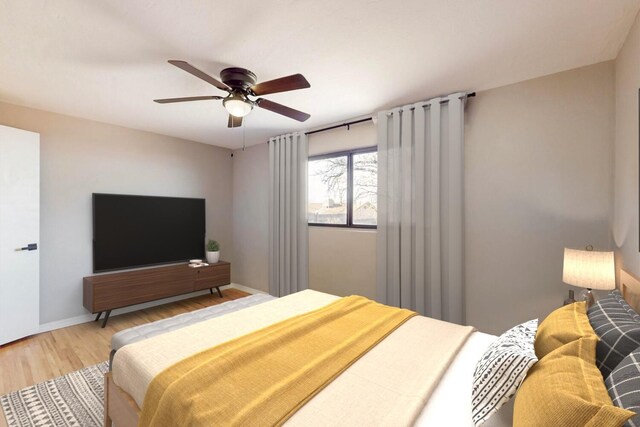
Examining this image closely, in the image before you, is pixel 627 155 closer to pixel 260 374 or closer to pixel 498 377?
pixel 498 377

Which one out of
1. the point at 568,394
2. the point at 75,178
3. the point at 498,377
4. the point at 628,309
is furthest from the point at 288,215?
the point at 568,394

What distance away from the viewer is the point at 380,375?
1.29 meters

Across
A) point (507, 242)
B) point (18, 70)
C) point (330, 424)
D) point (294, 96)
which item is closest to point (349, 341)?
point (330, 424)

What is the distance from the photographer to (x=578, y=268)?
182cm

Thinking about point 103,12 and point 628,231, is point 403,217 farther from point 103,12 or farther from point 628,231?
point 103,12

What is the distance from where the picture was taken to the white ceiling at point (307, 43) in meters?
1.56

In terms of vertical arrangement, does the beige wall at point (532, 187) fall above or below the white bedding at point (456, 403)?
above

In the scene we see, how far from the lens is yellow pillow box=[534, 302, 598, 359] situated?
3.58ft

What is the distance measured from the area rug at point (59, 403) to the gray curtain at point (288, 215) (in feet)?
7.26

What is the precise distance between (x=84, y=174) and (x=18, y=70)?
1442 millimetres

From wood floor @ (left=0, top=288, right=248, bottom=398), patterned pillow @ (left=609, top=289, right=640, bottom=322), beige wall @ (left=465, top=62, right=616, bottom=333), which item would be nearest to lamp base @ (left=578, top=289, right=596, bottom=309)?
beige wall @ (left=465, top=62, right=616, bottom=333)

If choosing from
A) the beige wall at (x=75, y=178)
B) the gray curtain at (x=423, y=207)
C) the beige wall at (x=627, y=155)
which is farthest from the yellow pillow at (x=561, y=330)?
the beige wall at (x=75, y=178)

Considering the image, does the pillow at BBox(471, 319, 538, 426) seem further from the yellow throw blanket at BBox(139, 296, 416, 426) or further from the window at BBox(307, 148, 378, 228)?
the window at BBox(307, 148, 378, 228)

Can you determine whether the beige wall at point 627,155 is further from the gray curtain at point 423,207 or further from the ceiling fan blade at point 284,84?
the ceiling fan blade at point 284,84
